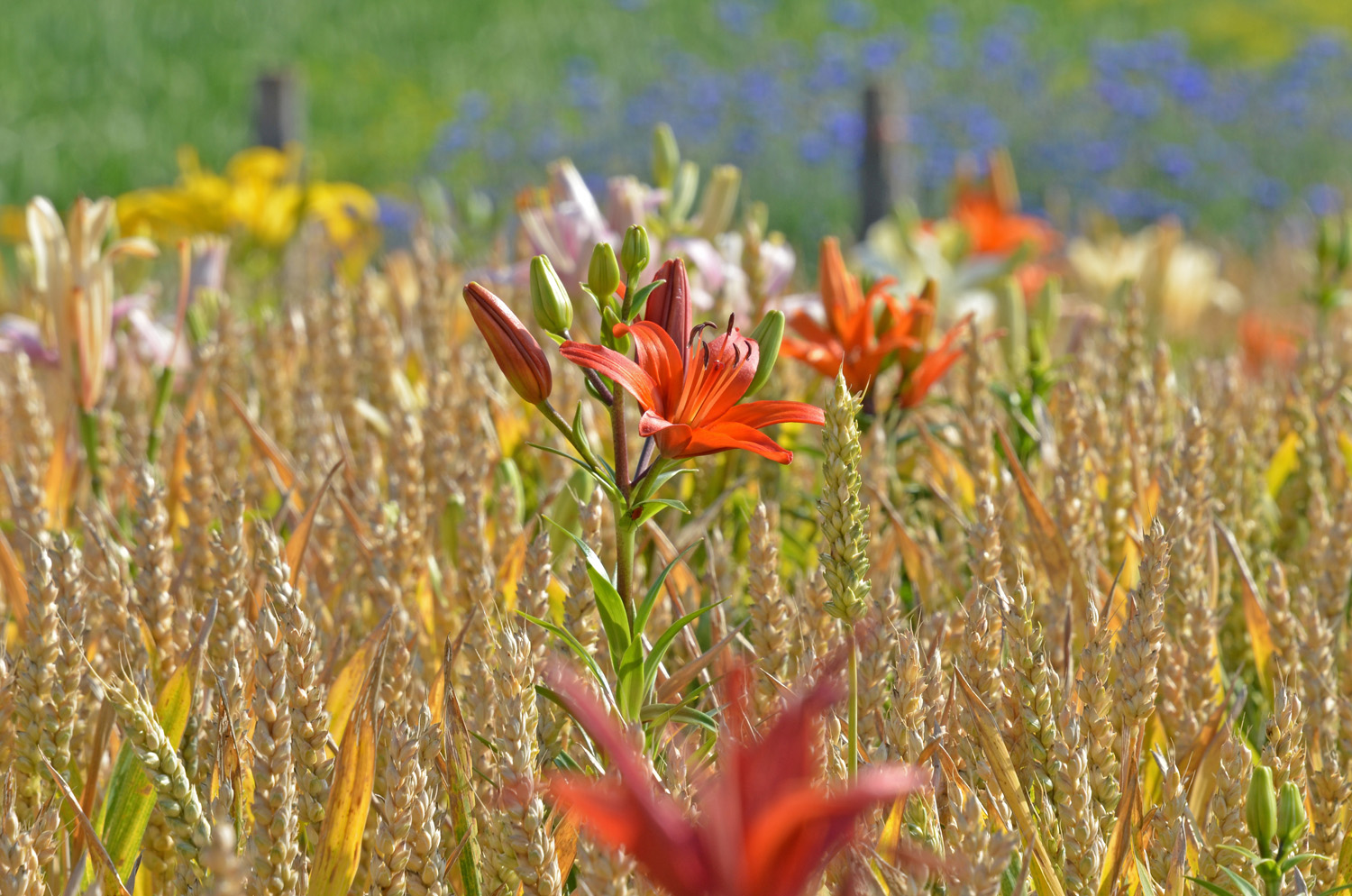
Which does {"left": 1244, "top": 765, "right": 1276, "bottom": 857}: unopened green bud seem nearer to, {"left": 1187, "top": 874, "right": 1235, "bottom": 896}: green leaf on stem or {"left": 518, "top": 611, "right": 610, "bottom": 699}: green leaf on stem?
{"left": 1187, "top": 874, "right": 1235, "bottom": 896}: green leaf on stem

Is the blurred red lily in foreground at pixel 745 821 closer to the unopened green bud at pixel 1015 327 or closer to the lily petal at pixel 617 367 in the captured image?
the lily petal at pixel 617 367

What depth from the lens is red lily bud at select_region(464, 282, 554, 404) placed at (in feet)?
2.49

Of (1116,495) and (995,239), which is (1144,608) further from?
(995,239)

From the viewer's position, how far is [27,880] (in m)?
0.66

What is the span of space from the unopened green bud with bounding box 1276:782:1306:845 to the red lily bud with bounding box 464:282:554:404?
50 centimetres

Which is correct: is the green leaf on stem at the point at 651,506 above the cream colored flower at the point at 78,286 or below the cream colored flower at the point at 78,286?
below

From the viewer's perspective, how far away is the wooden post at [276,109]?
5.46 metres

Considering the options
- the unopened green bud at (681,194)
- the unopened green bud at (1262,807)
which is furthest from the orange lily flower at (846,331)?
the unopened green bud at (1262,807)

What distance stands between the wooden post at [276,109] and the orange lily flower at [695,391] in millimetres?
5247

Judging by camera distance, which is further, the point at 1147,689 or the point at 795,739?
the point at 1147,689

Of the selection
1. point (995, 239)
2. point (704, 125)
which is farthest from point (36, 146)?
point (995, 239)

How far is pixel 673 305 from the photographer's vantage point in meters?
0.80

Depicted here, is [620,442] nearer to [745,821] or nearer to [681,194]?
[745,821]

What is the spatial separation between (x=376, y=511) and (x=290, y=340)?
2.96ft
